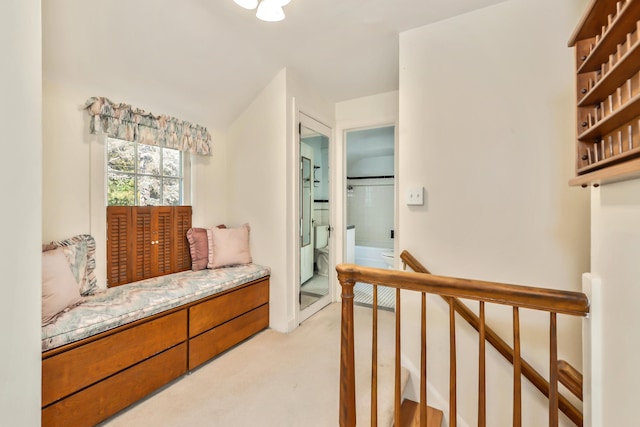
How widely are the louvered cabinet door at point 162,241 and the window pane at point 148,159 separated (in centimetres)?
35

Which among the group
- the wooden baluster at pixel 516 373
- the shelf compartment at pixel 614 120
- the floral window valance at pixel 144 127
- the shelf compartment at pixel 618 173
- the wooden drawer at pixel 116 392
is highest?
the floral window valance at pixel 144 127

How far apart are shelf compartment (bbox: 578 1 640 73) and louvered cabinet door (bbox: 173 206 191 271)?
284 cm

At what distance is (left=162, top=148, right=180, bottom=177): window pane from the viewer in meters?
2.55

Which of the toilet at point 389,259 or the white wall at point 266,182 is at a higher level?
the white wall at point 266,182

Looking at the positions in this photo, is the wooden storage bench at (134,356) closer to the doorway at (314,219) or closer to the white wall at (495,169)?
the doorway at (314,219)

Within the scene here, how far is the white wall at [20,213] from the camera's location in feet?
2.91

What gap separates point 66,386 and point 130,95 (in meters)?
1.99

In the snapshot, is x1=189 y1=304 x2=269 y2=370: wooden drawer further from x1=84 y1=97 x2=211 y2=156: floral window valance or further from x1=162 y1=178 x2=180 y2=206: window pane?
x1=84 y1=97 x2=211 y2=156: floral window valance

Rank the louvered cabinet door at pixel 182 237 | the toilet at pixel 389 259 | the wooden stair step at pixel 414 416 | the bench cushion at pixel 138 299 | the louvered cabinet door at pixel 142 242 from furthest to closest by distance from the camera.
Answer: the toilet at pixel 389 259
the louvered cabinet door at pixel 182 237
the louvered cabinet door at pixel 142 242
the wooden stair step at pixel 414 416
the bench cushion at pixel 138 299

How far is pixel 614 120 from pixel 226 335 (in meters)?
2.51

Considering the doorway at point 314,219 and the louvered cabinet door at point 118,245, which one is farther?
the doorway at point 314,219

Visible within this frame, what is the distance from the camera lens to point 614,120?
80cm

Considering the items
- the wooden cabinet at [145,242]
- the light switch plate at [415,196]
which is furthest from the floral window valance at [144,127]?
the light switch plate at [415,196]

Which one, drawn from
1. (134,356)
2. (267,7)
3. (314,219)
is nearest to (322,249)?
(314,219)
